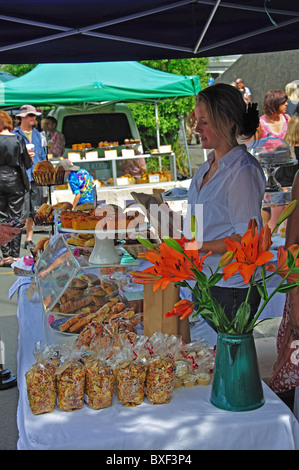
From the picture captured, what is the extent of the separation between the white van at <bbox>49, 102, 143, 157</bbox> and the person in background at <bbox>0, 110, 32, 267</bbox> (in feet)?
9.10

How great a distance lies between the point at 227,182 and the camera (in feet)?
6.62

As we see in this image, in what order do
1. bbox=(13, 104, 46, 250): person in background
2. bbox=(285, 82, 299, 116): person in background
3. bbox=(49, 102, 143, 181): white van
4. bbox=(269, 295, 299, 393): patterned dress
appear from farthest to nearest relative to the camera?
bbox=(49, 102, 143, 181): white van → bbox=(13, 104, 46, 250): person in background → bbox=(285, 82, 299, 116): person in background → bbox=(269, 295, 299, 393): patterned dress

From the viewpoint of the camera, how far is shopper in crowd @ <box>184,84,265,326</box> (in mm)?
1964

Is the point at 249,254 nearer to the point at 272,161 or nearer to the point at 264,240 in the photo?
the point at 264,240

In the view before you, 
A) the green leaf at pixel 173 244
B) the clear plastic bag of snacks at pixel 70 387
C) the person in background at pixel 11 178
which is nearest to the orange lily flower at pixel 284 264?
the green leaf at pixel 173 244

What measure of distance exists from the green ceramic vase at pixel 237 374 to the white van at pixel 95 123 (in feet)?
28.4

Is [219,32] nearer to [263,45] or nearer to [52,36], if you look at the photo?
[263,45]

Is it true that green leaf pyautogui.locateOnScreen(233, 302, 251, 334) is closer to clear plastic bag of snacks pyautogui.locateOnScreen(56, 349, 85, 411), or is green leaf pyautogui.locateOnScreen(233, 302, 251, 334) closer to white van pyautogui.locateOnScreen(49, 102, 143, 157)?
clear plastic bag of snacks pyautogui.locateOnScreen(56, 349, 85, 411)

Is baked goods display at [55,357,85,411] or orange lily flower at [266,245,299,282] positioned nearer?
orange lily flower at [266,245,299,282]

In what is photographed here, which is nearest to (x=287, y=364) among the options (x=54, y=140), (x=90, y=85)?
(x=90, y=85)

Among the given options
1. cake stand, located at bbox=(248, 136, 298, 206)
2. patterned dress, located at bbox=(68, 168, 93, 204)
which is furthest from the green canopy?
cake stand, located at bbox=(248, 136, 298, 206)

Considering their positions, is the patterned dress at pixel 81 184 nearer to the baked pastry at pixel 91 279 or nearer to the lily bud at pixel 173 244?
the baked pastry at pixel 91 279

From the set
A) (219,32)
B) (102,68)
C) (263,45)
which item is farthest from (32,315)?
(102,68)

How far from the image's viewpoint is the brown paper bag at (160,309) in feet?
5.69
